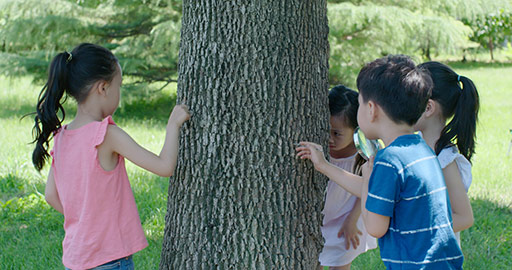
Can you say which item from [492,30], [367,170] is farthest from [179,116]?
[492,30]

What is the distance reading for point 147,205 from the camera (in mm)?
4684

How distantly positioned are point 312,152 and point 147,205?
8.44 ft

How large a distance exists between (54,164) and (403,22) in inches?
269

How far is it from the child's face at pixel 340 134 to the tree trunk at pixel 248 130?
0.37 metres

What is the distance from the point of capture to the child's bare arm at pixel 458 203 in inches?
89.7

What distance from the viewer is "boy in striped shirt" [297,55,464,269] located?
1.97m

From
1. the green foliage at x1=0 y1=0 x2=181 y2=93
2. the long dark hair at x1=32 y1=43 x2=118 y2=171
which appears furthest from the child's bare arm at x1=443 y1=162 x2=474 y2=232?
the green foliage at x1=0 y1=0 x2=181 y2=93

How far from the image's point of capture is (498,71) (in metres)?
15.6

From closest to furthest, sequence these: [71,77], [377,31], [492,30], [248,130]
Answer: [71,77], [248,130], [377,31], [492,30]

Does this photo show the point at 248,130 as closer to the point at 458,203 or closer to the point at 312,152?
the point at 312,152

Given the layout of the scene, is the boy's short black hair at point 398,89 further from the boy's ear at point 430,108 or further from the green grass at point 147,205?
the green grass at point 147,205

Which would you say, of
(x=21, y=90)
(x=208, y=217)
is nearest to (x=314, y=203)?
(x=208, y=217)

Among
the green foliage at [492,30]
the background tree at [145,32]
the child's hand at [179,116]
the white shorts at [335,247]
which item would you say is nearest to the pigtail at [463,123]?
the white shorts at [335,247]

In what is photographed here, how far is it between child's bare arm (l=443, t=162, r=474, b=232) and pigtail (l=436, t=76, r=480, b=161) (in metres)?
0.17
